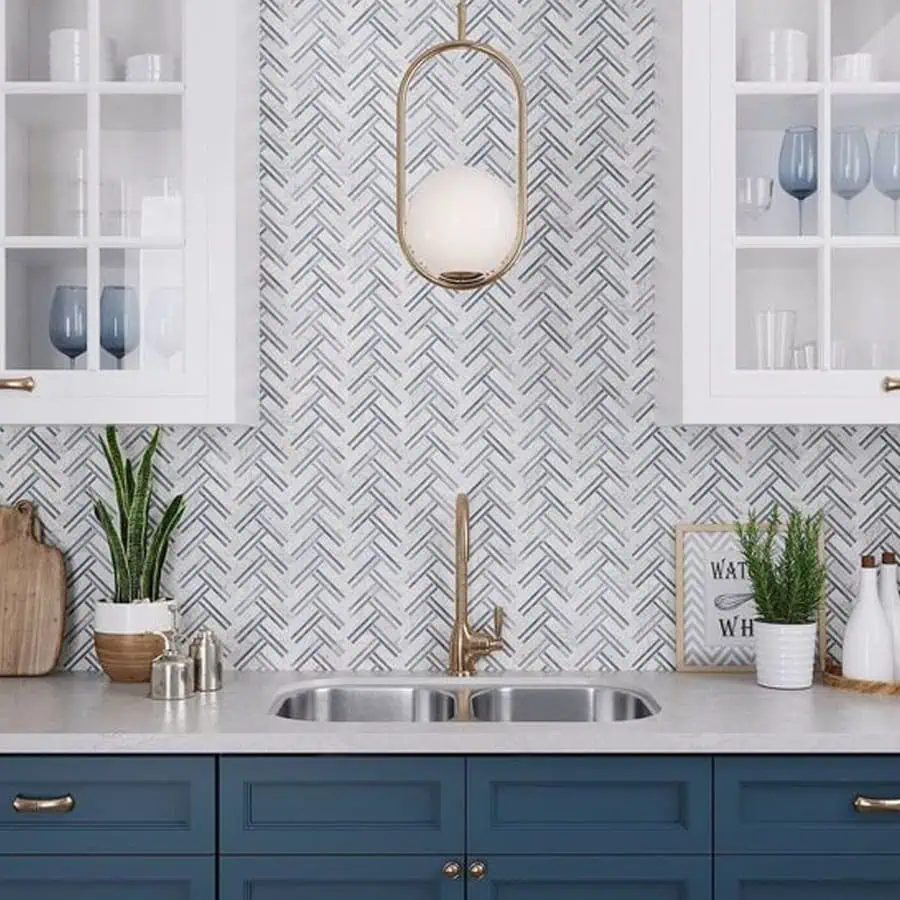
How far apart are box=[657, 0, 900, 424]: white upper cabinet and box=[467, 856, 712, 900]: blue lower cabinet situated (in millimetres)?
798

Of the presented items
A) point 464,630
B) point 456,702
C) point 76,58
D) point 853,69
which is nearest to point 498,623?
point 464,630

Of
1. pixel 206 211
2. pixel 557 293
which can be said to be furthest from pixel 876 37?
pixel 206 211

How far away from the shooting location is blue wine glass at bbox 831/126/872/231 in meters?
2.35

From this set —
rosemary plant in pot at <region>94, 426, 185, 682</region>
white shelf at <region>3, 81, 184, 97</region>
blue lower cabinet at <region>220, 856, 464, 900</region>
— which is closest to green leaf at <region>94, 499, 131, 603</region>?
rosemary plant in pot at <region>94, 426, 185, 682</region>

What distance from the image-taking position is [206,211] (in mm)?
2338

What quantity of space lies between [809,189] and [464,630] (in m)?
1.10

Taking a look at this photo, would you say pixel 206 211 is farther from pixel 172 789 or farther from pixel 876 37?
pixel 876 37

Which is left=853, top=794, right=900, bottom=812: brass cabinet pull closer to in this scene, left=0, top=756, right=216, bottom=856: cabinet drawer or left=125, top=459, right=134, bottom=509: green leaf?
left=0, top=756, right=216, bottom=856: cabinet drawer

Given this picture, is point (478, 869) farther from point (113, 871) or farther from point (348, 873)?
point (113, 871)

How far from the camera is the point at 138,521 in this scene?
256cm

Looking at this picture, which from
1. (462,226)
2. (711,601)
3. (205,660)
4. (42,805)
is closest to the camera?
(42,805)

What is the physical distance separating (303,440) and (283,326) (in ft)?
0.81

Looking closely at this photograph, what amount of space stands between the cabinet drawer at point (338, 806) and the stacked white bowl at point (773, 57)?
1.38m

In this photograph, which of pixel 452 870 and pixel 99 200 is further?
pixel 99 200
